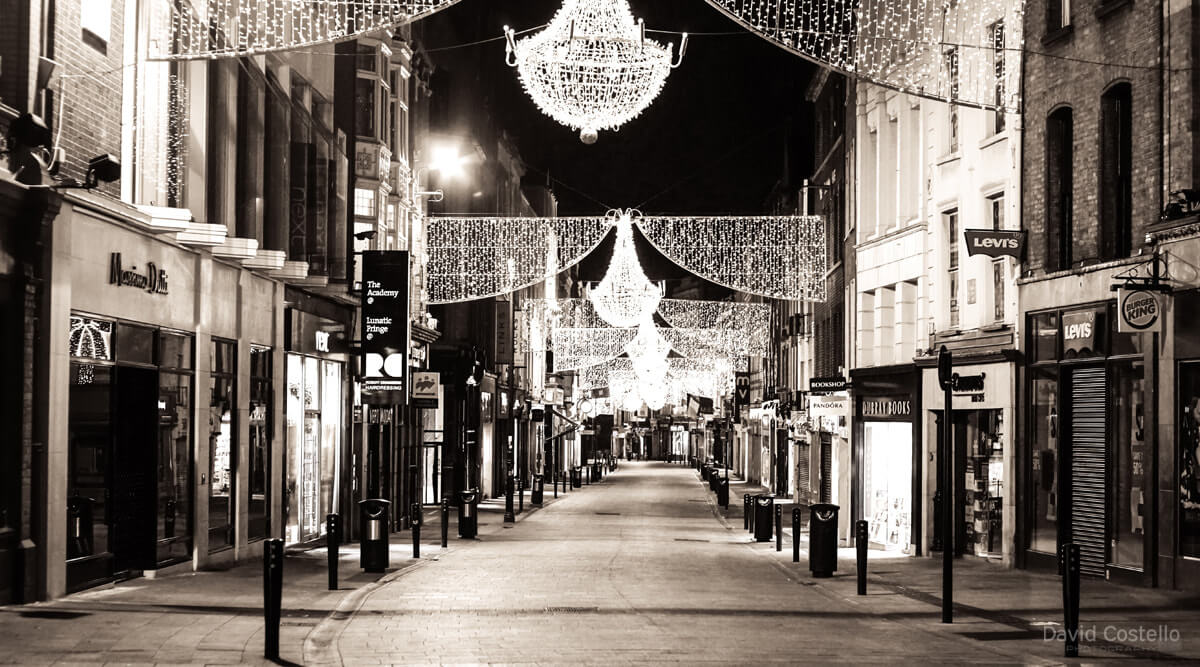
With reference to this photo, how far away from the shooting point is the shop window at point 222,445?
24.1 metres

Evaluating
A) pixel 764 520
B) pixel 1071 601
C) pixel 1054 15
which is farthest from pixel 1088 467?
pixel 764 520

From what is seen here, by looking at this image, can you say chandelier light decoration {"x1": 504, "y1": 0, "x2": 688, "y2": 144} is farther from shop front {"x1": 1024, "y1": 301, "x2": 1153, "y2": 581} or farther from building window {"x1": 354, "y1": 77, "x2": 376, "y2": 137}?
building window {"x1": 354, "y1": 77, "x2": 376, "y2": 137}

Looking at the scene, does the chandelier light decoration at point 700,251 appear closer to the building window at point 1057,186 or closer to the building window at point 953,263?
the building window at point 953,263

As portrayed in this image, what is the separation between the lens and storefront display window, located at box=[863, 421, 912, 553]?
104 ft

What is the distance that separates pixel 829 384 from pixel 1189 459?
49.2 feet

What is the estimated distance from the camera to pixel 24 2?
55.6 feet

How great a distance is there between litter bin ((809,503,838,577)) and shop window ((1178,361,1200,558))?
215 inches

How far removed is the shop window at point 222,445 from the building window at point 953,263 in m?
14.0

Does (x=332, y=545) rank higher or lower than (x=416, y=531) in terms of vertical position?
higher

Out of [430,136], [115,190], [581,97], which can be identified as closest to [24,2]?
[115,190]

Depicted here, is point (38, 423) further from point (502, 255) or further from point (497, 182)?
point (497, 182)

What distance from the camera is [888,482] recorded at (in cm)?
3316

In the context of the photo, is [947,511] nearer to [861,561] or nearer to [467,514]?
[861,561]

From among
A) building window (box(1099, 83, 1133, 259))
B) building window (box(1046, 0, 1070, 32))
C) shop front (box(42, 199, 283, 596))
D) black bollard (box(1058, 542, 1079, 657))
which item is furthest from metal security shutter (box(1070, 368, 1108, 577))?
shop front (box(42, 199, 283, 596))
